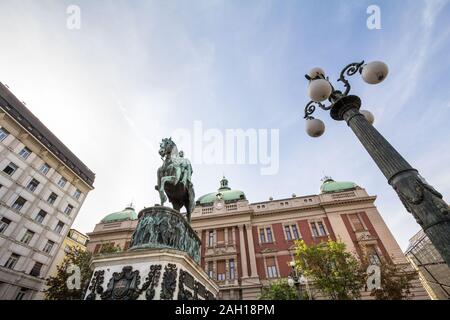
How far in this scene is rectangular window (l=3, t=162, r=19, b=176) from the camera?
890 inches

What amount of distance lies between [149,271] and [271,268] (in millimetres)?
21276

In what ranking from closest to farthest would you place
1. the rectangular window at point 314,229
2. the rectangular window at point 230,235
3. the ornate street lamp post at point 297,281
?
1. the ornate street lamp post at point 297,281
2. the rectangular window at point 314,229
3. the rectangular window at point 230,235

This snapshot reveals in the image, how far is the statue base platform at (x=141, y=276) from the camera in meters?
3.26

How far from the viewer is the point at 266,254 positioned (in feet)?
74.3

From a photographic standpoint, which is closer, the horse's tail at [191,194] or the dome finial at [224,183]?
the horse's tail at [191,194]

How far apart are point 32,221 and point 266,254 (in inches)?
996

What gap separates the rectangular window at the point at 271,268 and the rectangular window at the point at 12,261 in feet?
81.2

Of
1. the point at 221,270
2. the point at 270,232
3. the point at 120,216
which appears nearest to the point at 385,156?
the point at 221,270

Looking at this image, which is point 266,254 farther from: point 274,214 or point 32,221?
point 32,221

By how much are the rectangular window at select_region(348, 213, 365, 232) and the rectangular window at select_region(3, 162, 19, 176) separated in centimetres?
3599

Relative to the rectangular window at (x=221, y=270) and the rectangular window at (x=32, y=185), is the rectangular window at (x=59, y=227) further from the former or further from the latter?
the rectangular window at (x=221, y=270)

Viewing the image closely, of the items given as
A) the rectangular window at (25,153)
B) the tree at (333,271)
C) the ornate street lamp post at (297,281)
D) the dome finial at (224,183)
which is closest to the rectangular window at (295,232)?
the tree at (333,271)

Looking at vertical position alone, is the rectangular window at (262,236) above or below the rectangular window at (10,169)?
below

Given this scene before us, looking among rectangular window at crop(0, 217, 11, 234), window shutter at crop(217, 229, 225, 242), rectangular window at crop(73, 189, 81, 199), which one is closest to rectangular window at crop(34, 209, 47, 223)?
rectangular window at crop(0, 217, 11, 234)
